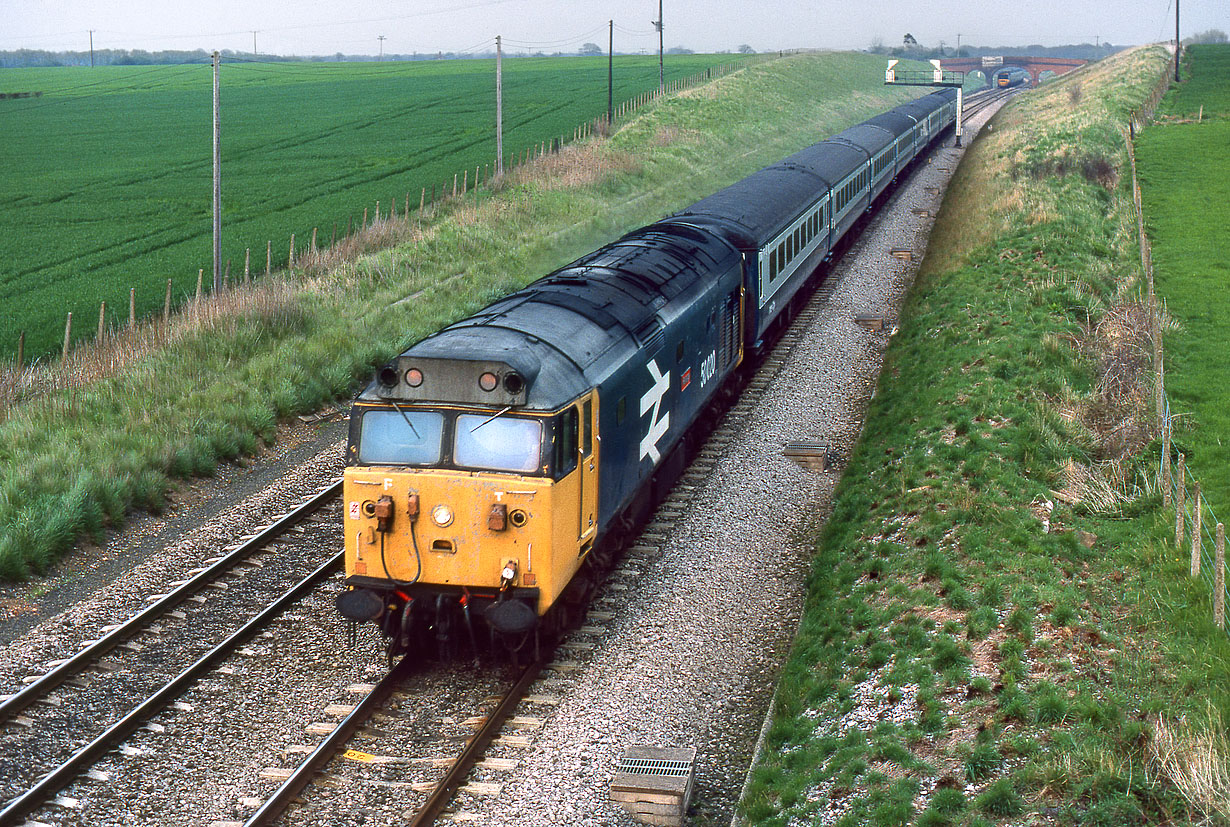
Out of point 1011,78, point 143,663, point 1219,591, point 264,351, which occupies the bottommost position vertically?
point 143,663

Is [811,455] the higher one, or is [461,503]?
[461,503]

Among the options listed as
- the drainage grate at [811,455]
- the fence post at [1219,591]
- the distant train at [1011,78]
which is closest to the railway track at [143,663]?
the drainage grate at [811,455]

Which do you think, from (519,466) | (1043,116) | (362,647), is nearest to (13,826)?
(362,647)

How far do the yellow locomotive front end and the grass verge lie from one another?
5239 mm

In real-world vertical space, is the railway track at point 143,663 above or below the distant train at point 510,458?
below

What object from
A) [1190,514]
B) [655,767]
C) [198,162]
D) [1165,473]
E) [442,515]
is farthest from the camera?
[198,162]

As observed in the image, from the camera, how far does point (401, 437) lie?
36.0 feet

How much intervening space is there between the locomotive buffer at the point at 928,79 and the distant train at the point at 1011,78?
1906cm

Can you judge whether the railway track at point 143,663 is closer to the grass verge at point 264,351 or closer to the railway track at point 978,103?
the grass verge at point 264,351

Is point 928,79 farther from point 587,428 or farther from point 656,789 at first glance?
point 656,789

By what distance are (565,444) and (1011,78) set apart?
5640 inches

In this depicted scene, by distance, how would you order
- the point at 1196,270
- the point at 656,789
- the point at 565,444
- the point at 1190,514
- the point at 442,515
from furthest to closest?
1. the point at 1196,270
2. the point at 1190,514
3. the point at 565,444
4. the point at 442,515
5. the point at 656,789

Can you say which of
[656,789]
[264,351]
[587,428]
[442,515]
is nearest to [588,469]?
[587,428]

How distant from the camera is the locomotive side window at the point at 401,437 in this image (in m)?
10.9
